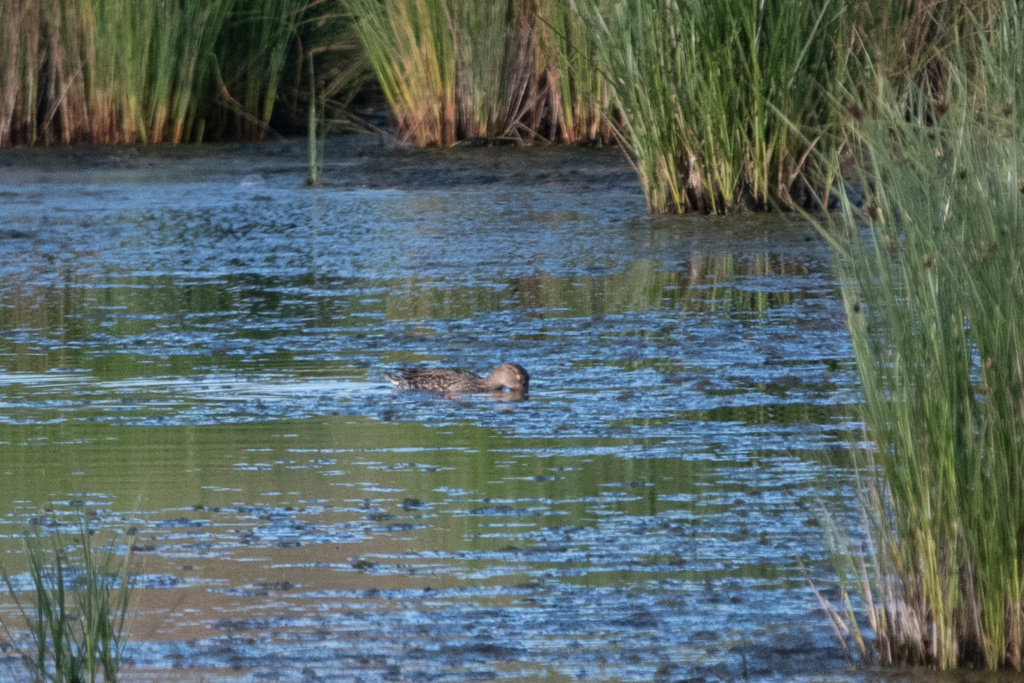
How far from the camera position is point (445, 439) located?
5285 mm

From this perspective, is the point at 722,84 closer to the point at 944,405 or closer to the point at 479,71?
the point at 479,71

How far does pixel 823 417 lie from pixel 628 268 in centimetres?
295

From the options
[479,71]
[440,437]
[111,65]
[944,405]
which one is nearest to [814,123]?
[479,71]

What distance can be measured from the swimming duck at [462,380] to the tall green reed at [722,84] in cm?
345

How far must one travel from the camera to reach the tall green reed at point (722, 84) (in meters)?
8.84

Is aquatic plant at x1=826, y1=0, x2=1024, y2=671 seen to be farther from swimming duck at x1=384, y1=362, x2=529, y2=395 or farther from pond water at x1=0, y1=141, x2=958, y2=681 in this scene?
swimming duck at x1=384, y1=362, x2=529, y2=395

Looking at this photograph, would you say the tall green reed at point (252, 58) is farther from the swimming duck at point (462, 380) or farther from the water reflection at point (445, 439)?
the swimming duck at point (462, 380)

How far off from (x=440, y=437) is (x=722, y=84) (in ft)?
13.6

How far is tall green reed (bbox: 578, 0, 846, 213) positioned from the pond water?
0.96ft

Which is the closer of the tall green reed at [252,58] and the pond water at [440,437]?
the pond water at [440,437]

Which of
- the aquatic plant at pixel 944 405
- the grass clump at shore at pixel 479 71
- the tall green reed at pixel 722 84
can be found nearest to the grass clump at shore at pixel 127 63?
the grass clump at shore at pixel 479 71

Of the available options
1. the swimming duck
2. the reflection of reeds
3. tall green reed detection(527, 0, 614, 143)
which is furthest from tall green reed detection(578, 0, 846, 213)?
the reflection of reeds

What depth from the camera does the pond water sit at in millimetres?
3521

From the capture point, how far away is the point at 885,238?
131 inches
